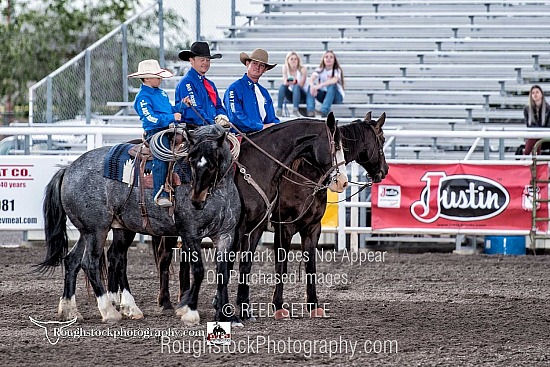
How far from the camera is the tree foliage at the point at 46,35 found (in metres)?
22.2

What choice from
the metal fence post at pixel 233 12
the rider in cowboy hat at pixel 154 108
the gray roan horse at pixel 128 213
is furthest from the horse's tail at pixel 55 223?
the metal fence post at pixel 233 12

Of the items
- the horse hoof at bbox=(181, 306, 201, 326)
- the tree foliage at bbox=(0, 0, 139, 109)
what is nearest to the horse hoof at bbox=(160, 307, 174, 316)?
the horse hoof at bbox=(181, 306, 201, 326)

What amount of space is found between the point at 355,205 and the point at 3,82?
475 inches

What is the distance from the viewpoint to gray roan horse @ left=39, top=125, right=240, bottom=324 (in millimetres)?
7551

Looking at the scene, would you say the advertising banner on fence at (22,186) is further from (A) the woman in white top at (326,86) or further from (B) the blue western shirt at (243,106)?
(B) the blue western shirt at (243,106)

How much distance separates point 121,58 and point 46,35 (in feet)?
21.1

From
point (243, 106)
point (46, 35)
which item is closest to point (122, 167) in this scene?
point (243, 106)

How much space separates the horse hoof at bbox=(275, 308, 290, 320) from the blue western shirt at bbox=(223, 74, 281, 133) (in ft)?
4.95

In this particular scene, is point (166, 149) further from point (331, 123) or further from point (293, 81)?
point (293, 81)

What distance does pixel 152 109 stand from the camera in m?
8.20

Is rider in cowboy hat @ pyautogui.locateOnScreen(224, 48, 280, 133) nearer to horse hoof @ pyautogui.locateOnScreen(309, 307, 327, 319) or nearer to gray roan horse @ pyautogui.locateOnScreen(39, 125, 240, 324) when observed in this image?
gray roan horse @ pyautogui.locateOnScreen(39, 125, 240, 324)

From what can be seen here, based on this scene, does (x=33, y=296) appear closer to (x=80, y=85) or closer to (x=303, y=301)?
(x=303, y=301)

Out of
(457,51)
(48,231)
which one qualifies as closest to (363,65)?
(457,51)

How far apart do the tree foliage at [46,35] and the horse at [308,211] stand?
1469 centimetres
